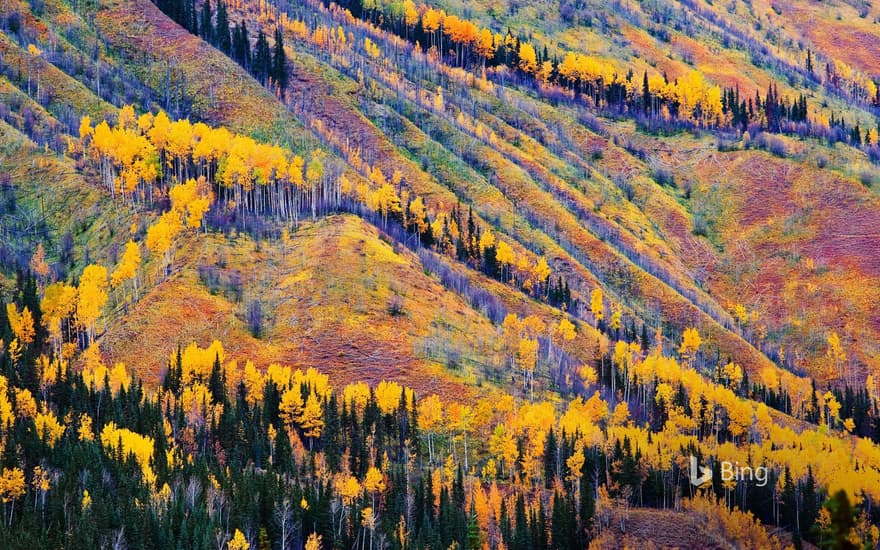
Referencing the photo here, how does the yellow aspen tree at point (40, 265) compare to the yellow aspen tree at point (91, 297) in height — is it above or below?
below

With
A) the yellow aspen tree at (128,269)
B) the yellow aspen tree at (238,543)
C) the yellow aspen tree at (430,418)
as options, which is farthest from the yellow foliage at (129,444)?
the yellow aspen tree at (128,269)

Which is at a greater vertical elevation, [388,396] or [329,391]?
[388,396]

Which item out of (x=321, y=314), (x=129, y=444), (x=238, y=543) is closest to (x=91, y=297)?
(x=321, y=314)

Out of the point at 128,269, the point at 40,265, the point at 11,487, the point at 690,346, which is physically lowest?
the point at 690,346

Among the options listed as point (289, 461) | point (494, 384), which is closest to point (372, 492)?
point (289, 461)

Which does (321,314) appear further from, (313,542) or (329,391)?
(313,542)

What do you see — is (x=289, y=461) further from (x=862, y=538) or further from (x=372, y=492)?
(x=862, y=538)

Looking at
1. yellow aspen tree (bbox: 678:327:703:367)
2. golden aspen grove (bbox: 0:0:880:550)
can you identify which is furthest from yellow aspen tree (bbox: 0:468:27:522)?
yellow aspen tree (bbox: 678:327:703:367)

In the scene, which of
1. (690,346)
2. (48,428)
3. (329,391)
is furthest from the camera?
(690,346)

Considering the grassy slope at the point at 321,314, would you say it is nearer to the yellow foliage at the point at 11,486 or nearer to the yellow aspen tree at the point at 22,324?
the yellow aspen tree at the point at 22,324

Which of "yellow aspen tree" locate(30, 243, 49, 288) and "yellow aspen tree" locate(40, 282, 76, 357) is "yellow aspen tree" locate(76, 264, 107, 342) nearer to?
"yellow aspen tree" locate(40, 282, 76, 357)

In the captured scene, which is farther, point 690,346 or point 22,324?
point 690,346

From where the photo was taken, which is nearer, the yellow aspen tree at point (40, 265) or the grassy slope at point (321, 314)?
the grassy slope at point (321, 314)
